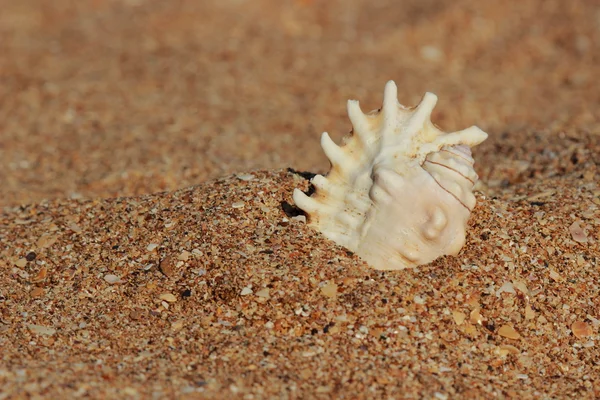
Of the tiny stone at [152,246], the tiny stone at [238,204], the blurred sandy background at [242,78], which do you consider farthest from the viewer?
the blurred sandy background at [242,78]

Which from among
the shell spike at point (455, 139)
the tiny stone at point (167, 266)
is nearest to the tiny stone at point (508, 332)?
the shell spike at point (455, 139)

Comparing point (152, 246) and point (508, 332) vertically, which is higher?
point (152, 246)

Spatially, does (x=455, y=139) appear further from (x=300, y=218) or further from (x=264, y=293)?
(x=264, y=293)

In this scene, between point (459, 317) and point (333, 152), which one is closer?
point (459, 317)

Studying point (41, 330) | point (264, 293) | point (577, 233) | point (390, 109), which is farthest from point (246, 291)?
point (577, 233)

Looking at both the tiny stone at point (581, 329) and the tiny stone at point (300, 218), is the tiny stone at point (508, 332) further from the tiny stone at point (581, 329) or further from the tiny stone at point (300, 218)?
the tiny stone at point (300, 218)

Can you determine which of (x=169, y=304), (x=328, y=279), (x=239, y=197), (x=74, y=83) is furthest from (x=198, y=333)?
(x=74, y=83)

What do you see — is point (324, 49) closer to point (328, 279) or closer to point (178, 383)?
point (328, 279)
